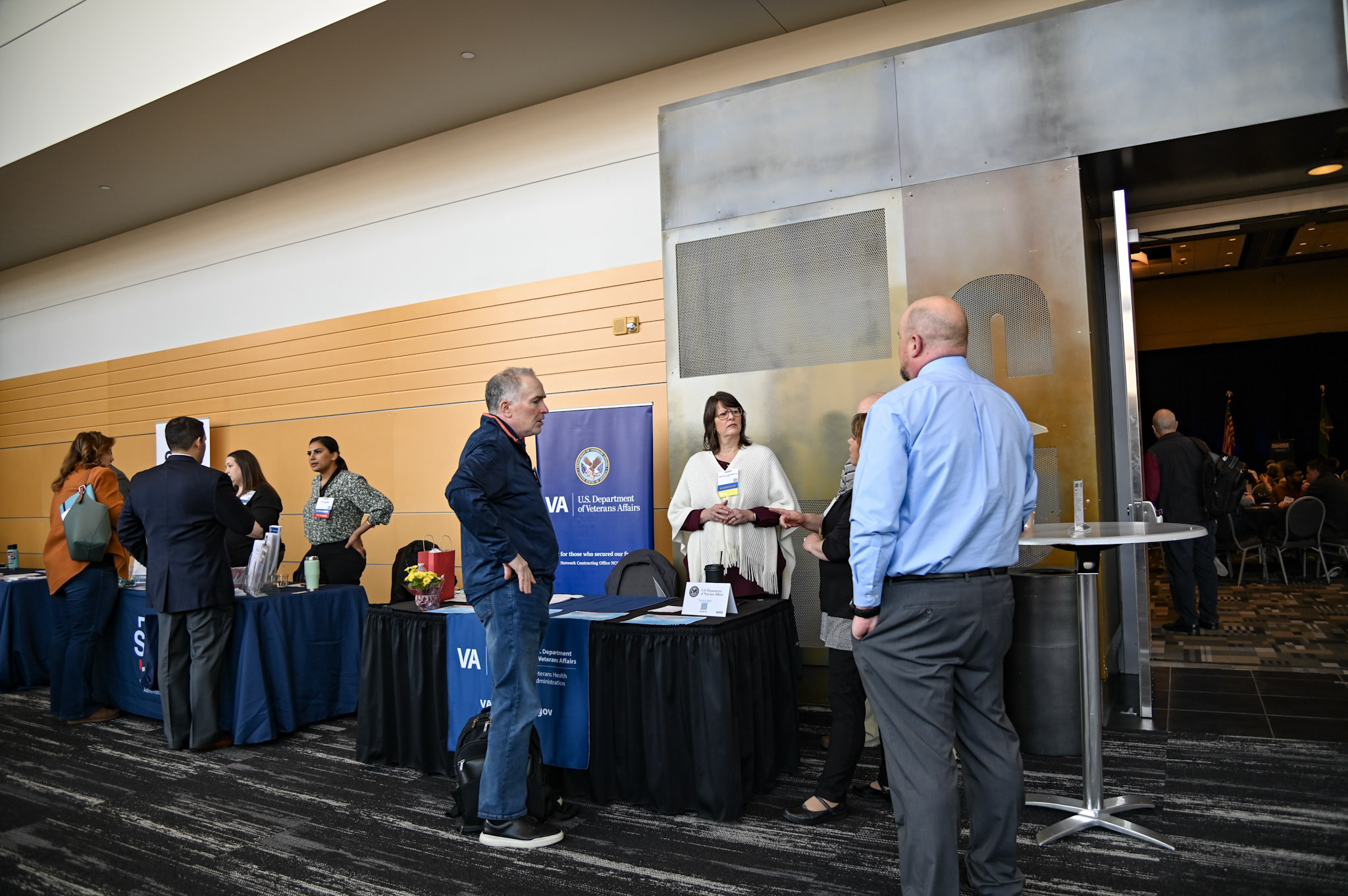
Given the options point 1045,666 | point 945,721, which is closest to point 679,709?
point 945,721

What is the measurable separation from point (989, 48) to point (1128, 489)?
2458mm

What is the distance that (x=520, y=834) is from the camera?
289 centimetres

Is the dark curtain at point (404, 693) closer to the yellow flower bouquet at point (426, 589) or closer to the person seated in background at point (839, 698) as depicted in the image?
the yellow flower bouquet at point (426, 589)

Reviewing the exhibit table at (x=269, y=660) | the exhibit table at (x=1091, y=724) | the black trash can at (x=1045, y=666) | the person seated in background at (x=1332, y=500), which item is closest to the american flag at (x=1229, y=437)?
the person seated in background at (x=1332, y=500)

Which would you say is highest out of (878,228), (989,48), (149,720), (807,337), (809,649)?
(989,48)

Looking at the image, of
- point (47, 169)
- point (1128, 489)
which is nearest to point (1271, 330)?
point (1128, 489)

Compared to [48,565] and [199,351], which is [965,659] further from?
[199,351]

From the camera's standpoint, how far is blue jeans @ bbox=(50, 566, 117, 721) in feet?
15.6

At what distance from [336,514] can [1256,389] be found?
42.7 ft

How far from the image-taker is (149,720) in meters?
4.84

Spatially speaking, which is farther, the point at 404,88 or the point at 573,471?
the point at 404,88

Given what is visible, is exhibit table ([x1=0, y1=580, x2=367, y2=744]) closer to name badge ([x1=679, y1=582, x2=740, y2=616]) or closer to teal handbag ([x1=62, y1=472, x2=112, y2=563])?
teal handbag ([x1=62, y1=472, x2=112, y2=563])

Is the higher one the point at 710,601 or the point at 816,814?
the point at 710,601

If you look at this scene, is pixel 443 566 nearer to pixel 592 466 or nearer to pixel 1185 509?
pixel 592 466
